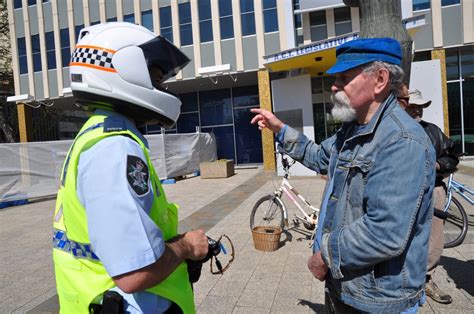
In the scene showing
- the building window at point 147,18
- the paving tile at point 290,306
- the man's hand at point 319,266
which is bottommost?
the paving tile at point 290,306

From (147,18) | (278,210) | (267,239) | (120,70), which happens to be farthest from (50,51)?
(120,70)

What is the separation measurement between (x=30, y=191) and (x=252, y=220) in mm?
8033

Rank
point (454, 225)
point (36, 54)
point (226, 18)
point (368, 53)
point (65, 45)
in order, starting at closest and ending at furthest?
point (368, 53) < point (454, 225) < point (226, 18) < point (65, 45) < point (36, 54)

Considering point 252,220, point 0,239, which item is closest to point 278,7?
point 252,220

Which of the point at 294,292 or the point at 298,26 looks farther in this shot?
the point at 298,26

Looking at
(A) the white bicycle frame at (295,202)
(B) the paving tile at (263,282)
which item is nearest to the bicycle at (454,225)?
(A) the white bicycle frame at (295,202)

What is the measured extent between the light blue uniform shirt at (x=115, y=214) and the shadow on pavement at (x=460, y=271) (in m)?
3.68

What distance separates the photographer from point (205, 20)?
16.9 metres

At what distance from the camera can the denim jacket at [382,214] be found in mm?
1436

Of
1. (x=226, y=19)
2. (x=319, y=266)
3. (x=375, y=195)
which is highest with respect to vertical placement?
(x=226, y=19)

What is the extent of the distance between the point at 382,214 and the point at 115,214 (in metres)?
1.01

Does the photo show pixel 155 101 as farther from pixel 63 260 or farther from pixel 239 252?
pixel 239 252

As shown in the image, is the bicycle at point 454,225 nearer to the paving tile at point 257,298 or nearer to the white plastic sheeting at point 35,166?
the paving tile at point 257,298

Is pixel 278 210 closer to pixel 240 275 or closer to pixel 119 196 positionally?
pixel 240 275
